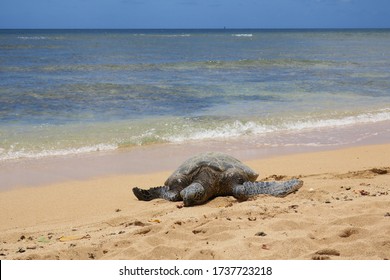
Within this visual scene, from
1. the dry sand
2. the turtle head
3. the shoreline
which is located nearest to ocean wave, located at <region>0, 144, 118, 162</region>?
the shoreline

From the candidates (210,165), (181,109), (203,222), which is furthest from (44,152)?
(181,109)

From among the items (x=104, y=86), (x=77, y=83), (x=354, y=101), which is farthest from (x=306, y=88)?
(x=77, y=83)

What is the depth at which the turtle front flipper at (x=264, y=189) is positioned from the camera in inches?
234

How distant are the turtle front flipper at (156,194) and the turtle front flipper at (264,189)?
Result: 2.53 ft

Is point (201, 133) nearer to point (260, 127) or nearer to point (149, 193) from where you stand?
point (260, 127)

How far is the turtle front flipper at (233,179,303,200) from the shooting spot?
595cm

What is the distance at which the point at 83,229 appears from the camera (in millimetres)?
5156

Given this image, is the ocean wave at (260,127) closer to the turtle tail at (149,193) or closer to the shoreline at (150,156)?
the shoreline at (150,156)

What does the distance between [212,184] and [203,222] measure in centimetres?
141

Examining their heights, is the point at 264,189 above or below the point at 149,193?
above

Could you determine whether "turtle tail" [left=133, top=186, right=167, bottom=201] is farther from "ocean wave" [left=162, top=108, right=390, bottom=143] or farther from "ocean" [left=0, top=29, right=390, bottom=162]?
"ocean wave" [left=162, top=108, right=390, bottom=143]

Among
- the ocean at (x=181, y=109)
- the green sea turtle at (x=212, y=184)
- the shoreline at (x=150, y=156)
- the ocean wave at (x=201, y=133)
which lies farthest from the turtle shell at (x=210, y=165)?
the ocean wave at (x=201, y=133)

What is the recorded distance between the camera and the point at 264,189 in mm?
6012

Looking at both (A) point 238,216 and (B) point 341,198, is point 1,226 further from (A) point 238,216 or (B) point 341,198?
(B) point 341,198
